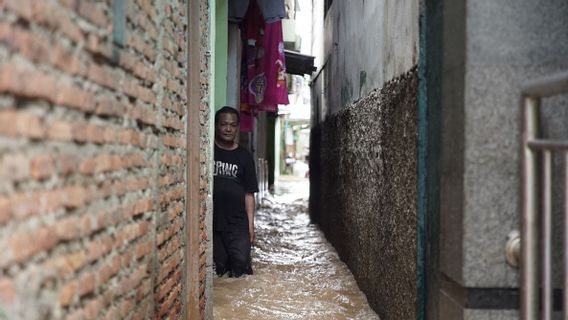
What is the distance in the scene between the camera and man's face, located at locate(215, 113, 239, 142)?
5656 millimetres

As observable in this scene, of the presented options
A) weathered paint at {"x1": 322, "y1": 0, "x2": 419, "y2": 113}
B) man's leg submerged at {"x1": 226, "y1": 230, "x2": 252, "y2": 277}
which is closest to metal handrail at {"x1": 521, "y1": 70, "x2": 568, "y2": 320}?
weathered paint at {"x1": 322, "y1": 0, "x2": 419, "y2": 113}

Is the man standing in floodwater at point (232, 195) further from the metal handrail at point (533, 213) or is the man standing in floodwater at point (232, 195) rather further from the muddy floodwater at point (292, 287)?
the metal handrail at point (533, 213)

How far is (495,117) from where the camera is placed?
2.55 metres

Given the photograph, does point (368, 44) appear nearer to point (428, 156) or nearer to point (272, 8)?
point (272, 8)

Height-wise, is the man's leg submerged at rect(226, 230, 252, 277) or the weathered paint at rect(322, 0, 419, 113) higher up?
the weathered paint at rect(322, 0, 419, 113)

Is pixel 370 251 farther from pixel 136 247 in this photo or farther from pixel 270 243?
pixel 270 243

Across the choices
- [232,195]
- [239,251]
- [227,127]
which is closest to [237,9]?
[227,127]

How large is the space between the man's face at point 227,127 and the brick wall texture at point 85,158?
100 inches

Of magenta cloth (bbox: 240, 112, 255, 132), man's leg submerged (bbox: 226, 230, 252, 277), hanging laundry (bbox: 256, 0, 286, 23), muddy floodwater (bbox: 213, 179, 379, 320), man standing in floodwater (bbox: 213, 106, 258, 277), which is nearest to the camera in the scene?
muddy floodwater (bbox: 213, 179, 379, 320)

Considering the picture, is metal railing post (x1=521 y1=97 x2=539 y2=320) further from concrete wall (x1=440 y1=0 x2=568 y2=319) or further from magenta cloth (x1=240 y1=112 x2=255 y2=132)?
magenta cloth (x1=240 y1=112 x2=255 y2=132)

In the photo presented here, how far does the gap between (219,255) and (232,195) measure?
0.67 m

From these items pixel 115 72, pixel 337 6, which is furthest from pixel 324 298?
pixel 337 6

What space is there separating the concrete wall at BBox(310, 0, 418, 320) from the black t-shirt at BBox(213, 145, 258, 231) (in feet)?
3.56

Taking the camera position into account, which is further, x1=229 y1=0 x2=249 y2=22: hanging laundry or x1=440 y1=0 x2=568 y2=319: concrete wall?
x1=229 y1=0 x2=249 y2=22: hanging laundry
